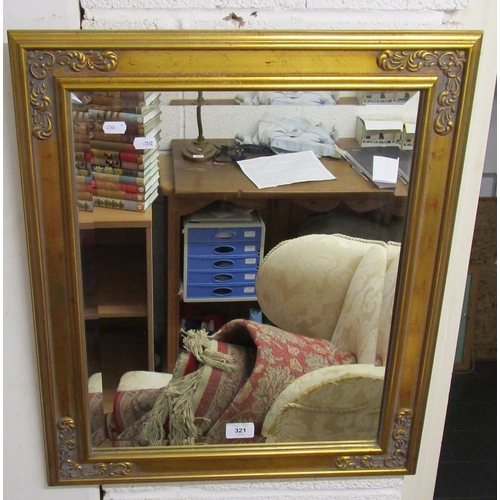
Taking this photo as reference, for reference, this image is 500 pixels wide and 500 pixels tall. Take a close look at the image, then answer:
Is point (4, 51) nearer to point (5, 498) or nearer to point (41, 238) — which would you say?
point (41, 238)

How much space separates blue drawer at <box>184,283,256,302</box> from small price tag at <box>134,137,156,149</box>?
0.19 meters

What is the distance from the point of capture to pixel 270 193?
84cm

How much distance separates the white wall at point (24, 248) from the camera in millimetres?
763

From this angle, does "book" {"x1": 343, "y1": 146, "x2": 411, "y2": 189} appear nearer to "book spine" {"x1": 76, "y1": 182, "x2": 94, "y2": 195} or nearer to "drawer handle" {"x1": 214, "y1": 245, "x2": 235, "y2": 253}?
"drawer handle" {"x1": 214, "y1": 245, "x2": 235, "y2": 253}

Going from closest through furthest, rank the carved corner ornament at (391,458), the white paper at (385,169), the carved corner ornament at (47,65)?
the carved corner ornament at (47,65), the white paper at (385,169), the carved corner ornament at (391,458)

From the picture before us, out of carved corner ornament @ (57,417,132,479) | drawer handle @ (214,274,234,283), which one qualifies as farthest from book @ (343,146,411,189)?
carved corner ornament @ (57,417,132,479)

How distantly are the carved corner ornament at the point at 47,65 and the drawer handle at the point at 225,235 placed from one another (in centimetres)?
24

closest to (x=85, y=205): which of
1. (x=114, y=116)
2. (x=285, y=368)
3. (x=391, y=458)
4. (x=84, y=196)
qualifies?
(x=84, y=196)

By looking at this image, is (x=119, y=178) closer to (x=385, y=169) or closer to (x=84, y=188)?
(x=84, y=188)

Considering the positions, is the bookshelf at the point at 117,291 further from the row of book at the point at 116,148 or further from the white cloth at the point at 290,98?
the white cloth at the point at 290,98

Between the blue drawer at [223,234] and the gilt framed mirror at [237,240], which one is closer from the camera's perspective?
the gilt framed mirror at [237,240]

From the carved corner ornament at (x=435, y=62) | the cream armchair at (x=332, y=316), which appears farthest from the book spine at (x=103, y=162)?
the carved corner ornament at (x=435, y=62)

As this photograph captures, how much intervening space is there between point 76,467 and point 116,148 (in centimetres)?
44

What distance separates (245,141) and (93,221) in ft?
0.67
